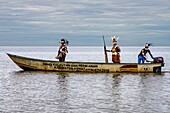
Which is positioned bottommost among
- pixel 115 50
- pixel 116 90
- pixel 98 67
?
pixel 116 90

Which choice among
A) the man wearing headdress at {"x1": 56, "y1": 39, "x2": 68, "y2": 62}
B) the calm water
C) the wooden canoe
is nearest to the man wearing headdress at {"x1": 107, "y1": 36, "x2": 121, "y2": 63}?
the wooden canoe

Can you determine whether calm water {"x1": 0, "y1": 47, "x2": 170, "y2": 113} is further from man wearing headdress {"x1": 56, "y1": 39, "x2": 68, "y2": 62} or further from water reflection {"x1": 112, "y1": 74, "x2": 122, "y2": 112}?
man wearing headdress {"x1": 56, "y1": 39, "x2": 68, "y2": 62}

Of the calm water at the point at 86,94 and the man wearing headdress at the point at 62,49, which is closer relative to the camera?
the calm water at the point at 86,94

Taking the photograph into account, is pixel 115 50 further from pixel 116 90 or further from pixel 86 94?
pixel 86 94

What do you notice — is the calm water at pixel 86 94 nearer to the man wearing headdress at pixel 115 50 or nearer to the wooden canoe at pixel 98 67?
the wooden canoe at pixel 98 67

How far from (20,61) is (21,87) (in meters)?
8.60

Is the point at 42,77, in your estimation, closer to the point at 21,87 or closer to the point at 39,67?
the point at 39,67

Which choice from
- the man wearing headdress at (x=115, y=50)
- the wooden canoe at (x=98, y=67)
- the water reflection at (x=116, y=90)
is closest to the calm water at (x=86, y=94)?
the water reflection at (x=116, y=90)

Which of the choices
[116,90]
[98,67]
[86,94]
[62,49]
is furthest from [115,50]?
[86,94]

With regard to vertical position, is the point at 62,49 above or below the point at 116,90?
above

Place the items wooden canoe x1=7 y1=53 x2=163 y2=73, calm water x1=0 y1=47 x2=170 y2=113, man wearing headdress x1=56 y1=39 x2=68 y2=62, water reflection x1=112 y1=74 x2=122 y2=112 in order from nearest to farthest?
calm water x1=0 y1=47 x2=170 y2=113 → water reflection x1=112 y1=74 x2=122 y2=112 → wooden canoe x1=7 y1=53 x2=163 y2=73 → man wearing headdress x1=56 y1=39 x2=68 y2=62

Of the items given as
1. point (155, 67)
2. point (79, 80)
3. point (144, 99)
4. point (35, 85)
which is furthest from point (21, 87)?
point (155, 67)

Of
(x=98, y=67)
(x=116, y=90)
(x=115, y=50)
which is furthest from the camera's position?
(x=98, y=67)

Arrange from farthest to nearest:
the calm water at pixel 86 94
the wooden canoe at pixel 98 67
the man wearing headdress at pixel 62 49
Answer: the man wearing headdress at pixel 62 49
the wooden canoe at pixel 98 67
the calm water at pixel 86 94
